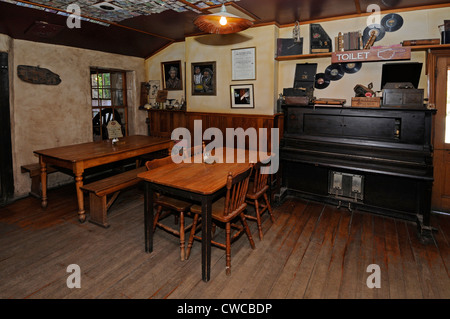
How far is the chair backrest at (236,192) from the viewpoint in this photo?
2.54 metres

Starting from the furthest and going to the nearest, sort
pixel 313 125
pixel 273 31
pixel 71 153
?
1. pixel 273 31
2. pixel 313 125
3. pixel 71 153

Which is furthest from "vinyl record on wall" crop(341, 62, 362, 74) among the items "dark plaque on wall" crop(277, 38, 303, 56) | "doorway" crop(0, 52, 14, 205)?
"doorway" crop(0, 52, 14, 205)

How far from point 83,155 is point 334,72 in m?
3.77

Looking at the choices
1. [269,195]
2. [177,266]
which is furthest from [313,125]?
[177,266]

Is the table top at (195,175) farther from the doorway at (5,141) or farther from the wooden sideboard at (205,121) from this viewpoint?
the doorway at (5,141)

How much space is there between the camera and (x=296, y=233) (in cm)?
346

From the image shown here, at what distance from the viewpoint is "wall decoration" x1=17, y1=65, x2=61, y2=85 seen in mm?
4379

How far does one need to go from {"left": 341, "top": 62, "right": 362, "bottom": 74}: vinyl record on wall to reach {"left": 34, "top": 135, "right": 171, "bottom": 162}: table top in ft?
9.94

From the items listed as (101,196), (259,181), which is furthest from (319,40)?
(101,196)

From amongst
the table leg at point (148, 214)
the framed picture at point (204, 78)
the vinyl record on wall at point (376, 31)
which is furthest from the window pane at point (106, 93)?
the vinyl record on wall at point (376, 31)

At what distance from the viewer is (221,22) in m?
2.67

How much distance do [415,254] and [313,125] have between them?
205 centimetres

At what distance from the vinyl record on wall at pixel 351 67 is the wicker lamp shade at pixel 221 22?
2.14 metres
